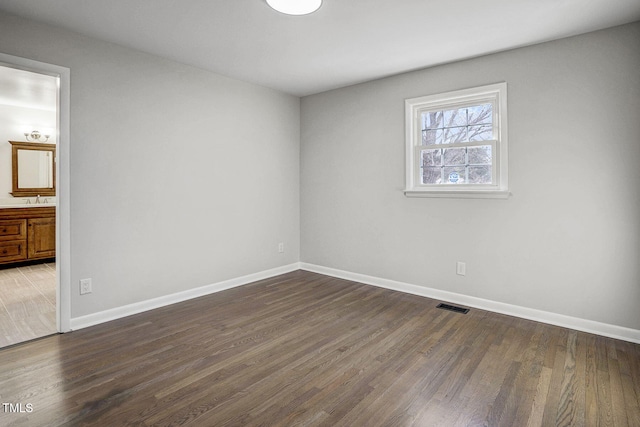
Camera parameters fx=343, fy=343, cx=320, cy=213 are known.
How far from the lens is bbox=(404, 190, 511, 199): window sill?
331 cm

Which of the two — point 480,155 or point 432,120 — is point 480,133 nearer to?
point 480,155

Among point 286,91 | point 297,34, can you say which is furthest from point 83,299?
point 286,91

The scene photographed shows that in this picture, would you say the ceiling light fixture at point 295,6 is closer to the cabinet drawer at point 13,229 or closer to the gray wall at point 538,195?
the gray wall at point 538,195

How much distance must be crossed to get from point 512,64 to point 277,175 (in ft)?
9.73

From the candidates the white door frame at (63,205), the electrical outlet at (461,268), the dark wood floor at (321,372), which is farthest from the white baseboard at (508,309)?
the white door frame at (63,205)

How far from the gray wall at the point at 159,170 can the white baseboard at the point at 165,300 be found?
0.05 meters

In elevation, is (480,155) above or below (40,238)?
above

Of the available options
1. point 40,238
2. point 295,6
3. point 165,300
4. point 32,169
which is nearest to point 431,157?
point 295,6

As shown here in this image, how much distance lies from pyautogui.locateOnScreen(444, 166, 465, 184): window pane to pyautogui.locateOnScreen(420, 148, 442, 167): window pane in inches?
4.8

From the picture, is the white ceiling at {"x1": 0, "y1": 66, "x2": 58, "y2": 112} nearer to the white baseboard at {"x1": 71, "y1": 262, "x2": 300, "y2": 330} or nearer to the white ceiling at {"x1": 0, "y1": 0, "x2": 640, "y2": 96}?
the white ceiling at {"x1": 0, "y1": 0, "x2": 640, "y2": 96}

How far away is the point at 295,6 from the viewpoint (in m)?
2.39

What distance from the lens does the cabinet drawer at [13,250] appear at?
5.02 meters

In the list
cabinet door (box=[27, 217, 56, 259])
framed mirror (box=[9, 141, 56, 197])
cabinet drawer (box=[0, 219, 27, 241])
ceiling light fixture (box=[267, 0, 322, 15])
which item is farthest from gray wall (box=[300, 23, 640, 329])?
framed mirror (box=[9, 141, 56, 197])

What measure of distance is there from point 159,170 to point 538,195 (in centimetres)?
364
